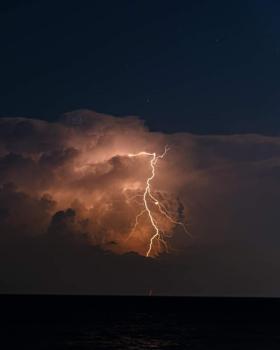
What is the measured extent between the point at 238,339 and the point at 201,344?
5.97 m

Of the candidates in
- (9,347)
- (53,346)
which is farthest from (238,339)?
(9,347)

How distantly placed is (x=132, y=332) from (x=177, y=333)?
5.41 m

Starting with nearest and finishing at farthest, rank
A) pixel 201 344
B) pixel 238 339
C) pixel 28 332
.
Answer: pixel 201 344 < pixel 238 339 < pixel 28 332

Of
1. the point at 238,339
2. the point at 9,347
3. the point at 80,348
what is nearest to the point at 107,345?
the point at 80,348

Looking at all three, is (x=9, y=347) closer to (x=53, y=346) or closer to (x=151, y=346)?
(x=53, y=346)

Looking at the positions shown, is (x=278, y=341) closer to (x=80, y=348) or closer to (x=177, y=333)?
(x=177, y=333)

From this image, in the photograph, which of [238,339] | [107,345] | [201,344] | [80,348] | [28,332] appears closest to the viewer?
[80,348]

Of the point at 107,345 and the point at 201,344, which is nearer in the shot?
the point at 107,345

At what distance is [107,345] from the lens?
52031mm

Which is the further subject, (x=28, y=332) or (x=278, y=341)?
(x=28, y=332)

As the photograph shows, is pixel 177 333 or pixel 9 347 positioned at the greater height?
pixel 177 333

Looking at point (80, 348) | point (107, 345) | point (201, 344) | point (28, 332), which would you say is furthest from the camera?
point (28, 332)

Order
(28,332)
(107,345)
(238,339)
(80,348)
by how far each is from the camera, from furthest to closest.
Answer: (28,332) → (238,339) → (107,345) → (80,348)

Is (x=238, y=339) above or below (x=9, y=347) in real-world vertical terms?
above
